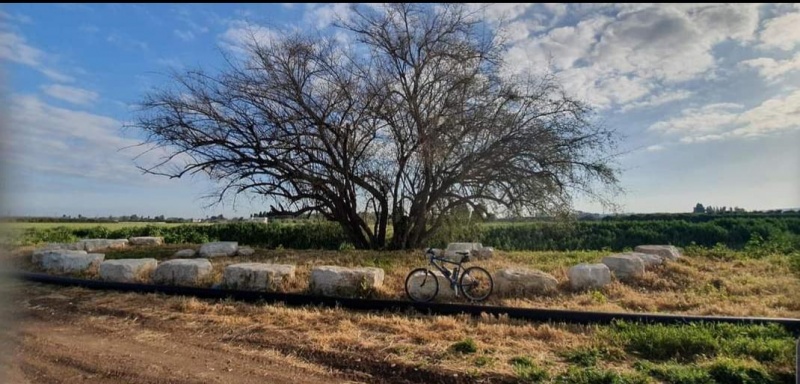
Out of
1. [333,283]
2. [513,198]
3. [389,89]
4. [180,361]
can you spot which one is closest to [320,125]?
[389,89]

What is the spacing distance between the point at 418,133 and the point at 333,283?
16.4ft

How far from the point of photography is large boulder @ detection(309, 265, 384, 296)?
5.89 meters

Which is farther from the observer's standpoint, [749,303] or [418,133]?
[418,133]

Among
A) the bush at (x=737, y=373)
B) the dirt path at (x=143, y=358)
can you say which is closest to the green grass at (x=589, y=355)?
the bush at (x=737, y=373)

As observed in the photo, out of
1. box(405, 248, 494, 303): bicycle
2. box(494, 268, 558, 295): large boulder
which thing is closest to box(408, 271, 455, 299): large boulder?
box(405, 248, 494, 303): bicycle

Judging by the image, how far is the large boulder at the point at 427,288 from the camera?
18.7ft

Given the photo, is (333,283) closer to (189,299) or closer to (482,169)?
(189,299)

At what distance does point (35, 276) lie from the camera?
23.0ft

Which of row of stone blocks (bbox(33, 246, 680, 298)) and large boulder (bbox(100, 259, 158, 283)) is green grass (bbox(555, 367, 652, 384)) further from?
large boulder (bbox(100, 259, 158, 283))

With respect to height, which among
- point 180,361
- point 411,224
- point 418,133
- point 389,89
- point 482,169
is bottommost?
point 180,361

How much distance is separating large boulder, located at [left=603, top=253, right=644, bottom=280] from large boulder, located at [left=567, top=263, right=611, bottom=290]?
23.2 inches

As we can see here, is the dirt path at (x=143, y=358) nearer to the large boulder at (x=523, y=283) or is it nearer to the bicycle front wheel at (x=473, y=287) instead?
the bicycle front wheel at (x=473, y=287)

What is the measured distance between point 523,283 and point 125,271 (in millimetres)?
5889

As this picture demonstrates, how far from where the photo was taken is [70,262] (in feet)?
27.6
